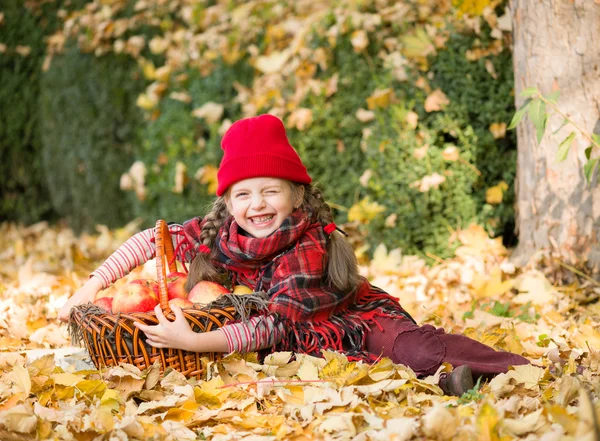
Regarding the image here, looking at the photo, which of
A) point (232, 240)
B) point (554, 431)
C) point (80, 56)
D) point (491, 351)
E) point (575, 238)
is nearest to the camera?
point (554, 431)

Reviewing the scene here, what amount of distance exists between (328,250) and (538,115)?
104 cm

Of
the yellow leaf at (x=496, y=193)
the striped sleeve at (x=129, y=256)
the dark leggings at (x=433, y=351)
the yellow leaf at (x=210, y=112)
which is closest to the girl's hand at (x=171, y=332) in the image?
the striped sleeve at (x=129, y=256)

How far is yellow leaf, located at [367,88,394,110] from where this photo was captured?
441 centimetres

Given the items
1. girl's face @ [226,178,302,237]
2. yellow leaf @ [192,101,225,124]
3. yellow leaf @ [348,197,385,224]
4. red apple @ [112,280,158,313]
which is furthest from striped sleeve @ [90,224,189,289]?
yellow leaf @ [192,101,225,124]

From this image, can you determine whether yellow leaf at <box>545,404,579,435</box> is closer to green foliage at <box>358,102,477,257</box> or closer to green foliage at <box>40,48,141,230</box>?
green foliage at <box>358,102,477,257</box>

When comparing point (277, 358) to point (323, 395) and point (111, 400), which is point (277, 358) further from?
point (111, 400)

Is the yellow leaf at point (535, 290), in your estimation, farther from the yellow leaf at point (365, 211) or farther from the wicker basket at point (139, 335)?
the wicker basket at point (139, 335)

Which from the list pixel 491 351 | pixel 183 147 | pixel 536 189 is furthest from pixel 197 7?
pixel 491 351

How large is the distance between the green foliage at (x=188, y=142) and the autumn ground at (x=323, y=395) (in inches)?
85.9

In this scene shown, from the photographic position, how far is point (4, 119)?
746 cm

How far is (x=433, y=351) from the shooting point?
8.40 ft

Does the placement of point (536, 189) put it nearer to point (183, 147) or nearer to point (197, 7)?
point (183, 147)

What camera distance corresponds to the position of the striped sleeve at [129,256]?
2.91 metres

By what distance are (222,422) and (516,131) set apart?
262 cm
